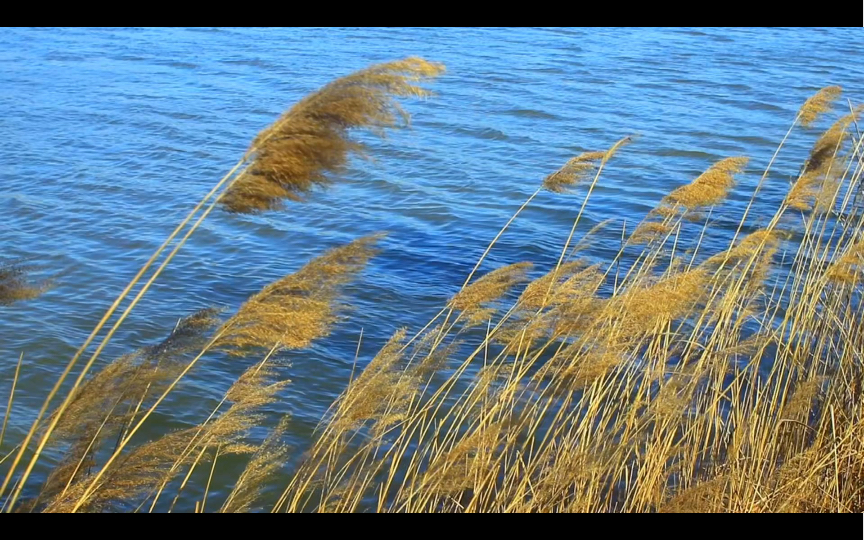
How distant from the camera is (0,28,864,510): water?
781 centimetres

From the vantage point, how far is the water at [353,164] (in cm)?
781

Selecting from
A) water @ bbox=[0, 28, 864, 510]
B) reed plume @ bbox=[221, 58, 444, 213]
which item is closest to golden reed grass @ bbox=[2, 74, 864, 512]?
reed plume @ bbox=[221, 58, 444, 213]

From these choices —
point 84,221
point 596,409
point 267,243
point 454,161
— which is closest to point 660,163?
point 454,161

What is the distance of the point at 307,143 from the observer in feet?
10.6

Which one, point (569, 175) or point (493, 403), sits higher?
point (569, 175)

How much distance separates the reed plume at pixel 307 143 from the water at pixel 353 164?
293 cm

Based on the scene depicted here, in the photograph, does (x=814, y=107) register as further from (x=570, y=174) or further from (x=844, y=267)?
(x=570, y=174)

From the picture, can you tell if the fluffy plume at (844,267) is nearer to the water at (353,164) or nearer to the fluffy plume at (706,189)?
the fluffy plume at (706,189)

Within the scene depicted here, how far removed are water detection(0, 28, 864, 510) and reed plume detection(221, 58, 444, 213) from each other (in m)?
2.93

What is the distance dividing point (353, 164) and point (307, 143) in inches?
315

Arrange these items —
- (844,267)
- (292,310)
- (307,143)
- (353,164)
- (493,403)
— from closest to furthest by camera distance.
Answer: (307,143), (292,310), (493,403), (844,267), (353,164)

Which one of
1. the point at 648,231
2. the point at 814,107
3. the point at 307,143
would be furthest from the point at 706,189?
the point at 307,143

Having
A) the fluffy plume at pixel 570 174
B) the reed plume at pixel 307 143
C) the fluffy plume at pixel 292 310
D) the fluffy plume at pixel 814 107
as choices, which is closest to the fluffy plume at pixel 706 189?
the fluffy plume at pixel 570 174

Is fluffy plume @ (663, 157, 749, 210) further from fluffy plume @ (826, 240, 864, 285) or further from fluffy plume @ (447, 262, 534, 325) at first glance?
fluffy plume @ (447, 262, 534, 325)
